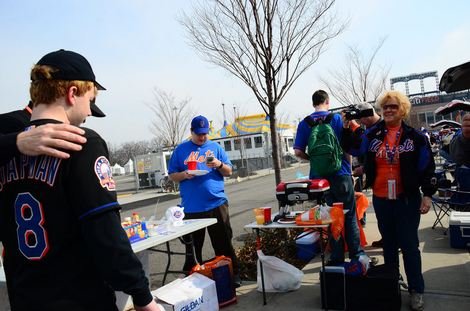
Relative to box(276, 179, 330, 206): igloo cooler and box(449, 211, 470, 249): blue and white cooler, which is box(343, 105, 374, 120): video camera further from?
box(449, 211, 470, 249): blue and white cooler

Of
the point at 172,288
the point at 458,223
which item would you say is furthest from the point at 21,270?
the point at 458,223

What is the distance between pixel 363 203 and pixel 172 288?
3.71 meters

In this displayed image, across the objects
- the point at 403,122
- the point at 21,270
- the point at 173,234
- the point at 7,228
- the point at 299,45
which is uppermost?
the point at 299,45

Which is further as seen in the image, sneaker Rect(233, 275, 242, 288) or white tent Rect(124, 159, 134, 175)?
white tent Rect(124, 159, 134, 175)

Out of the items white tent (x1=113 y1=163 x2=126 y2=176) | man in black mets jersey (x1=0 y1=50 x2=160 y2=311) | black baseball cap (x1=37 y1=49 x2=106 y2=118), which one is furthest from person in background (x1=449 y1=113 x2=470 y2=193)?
white tent (x1=113 y1=163 x2=126 y2=176)

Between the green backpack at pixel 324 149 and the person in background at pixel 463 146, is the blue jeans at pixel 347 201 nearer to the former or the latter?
the green backpack at pixel 324 149

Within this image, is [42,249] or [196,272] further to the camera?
[196,272]

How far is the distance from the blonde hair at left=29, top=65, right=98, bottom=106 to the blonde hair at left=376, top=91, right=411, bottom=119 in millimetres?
3062

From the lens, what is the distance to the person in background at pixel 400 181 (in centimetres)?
368

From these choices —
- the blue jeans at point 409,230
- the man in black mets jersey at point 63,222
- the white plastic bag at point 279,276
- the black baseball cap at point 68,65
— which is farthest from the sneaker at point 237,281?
the black baseball cap at point 68,65

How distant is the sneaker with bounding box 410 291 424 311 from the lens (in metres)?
3.61

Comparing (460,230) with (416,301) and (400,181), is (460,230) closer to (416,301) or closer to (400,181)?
(416,301)

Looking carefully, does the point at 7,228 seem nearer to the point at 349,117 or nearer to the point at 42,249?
the point at 42,249

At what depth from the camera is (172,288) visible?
3.53 meters
